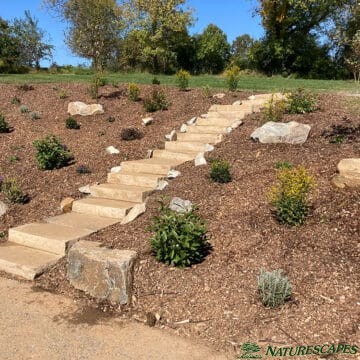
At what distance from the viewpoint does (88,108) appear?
1005 cm

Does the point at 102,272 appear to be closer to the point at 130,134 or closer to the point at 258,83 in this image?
the point at 130,134

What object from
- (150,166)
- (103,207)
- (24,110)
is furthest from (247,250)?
(24,110)

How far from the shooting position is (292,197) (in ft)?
14.6

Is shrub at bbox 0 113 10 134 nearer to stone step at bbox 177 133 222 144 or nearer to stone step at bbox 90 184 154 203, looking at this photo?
stone step at bbox 90 184 154 203

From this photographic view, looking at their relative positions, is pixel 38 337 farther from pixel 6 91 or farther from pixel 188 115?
pixel 6 91

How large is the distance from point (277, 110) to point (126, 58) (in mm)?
20902

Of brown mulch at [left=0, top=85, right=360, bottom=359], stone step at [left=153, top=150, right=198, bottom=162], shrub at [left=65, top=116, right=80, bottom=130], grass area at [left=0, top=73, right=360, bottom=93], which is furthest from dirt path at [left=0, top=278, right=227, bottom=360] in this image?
grass area at [left=0, top=73, right=360, bottom=93]

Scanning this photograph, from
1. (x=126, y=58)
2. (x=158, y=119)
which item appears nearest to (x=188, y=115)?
(x=158, y=119)

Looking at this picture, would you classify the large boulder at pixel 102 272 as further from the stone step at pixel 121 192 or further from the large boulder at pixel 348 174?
the large boulder at pixel 348 174

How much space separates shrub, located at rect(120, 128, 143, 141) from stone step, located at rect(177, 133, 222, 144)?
91 centimetres

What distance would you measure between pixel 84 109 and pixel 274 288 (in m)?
7.79

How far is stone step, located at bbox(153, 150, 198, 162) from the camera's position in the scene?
7.28m

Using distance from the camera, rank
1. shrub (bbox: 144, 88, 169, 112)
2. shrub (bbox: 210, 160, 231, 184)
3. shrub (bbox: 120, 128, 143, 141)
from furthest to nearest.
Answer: shrub (bbox: 144, 88, 169, 112)
shrub (bbox: 120, 128, 143, 141)
shrub (bbox: 210, 160, 231, 184)

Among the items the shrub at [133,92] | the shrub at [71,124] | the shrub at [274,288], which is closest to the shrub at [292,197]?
the shrub at [274,288]
